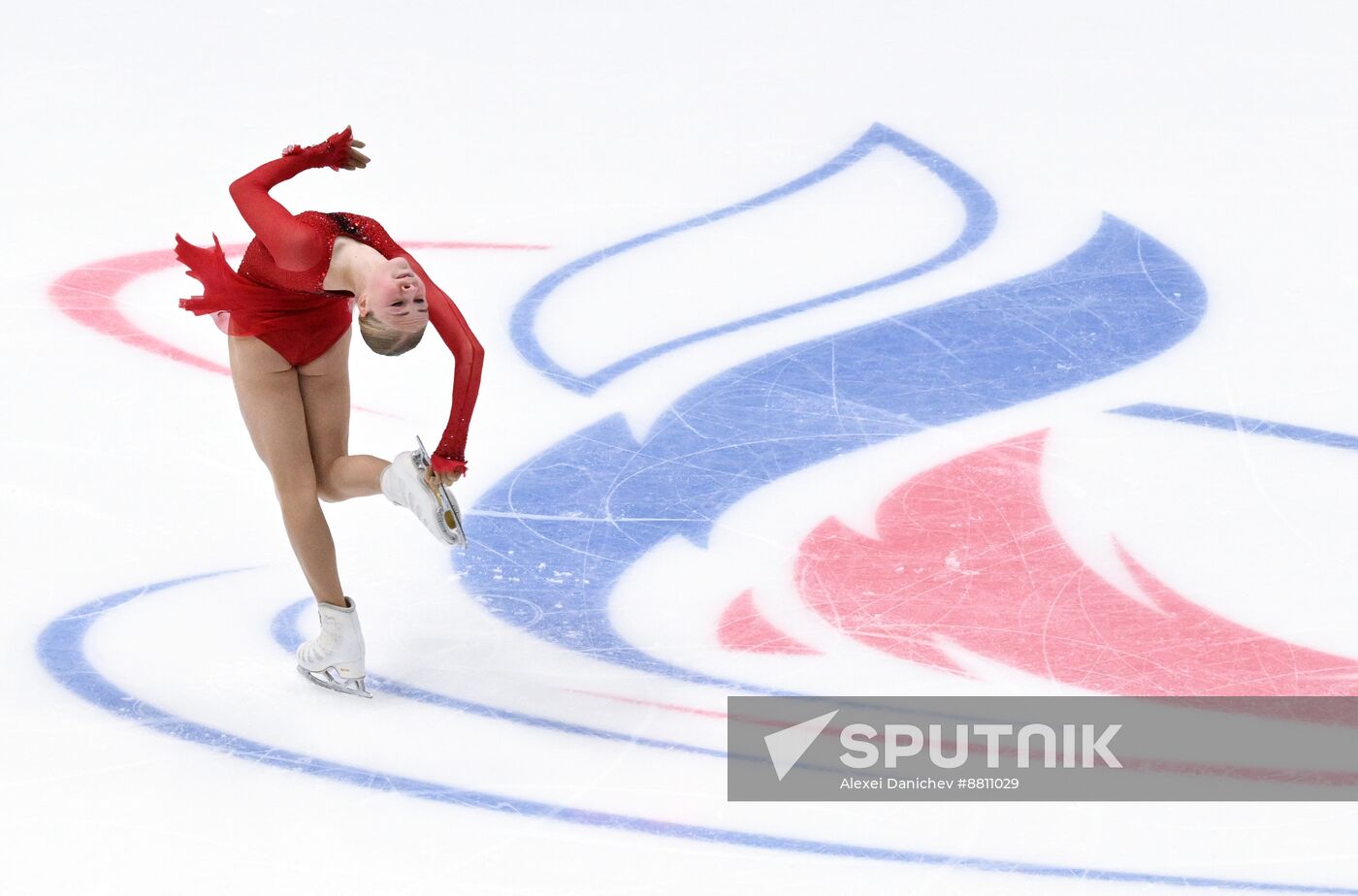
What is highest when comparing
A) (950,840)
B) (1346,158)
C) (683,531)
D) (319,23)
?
(319,23)

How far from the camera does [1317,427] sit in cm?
582

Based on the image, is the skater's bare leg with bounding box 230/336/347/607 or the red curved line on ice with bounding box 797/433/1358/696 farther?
the red curved line on ice with bounding box 797/433/1358/696

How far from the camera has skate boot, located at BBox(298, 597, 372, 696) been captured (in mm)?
Result: 4484

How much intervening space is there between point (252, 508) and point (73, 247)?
2.22m

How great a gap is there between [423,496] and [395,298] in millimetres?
464

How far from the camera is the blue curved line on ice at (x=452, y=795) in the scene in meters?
3.87

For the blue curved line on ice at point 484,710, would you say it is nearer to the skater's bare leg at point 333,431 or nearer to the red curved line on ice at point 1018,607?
the skater's bare leg at point 333,431

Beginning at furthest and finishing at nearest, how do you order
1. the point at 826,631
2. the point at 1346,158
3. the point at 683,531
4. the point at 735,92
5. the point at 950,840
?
1. the point at 735,92
2. the point at 1346,158
3. the point at 683,531
4. the point at 826,631
5. the point at 950,840

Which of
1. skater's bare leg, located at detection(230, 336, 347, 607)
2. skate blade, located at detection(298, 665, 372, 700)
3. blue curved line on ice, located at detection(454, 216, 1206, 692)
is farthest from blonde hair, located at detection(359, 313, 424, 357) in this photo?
blue curved line on ice, located at detection(454, 216, 1206, 692)

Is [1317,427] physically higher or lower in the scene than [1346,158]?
lower

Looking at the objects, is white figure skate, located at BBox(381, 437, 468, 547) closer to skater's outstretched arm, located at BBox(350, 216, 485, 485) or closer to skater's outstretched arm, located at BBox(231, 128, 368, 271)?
skater's outstretched arm, located at BBox(350, 216, 485, 485)

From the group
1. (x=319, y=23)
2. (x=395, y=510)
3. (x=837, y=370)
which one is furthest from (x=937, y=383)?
(x=319, y=23)

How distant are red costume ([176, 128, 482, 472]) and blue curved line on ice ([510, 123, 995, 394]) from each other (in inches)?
72.9

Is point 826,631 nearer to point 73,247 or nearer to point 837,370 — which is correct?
point 837,370
